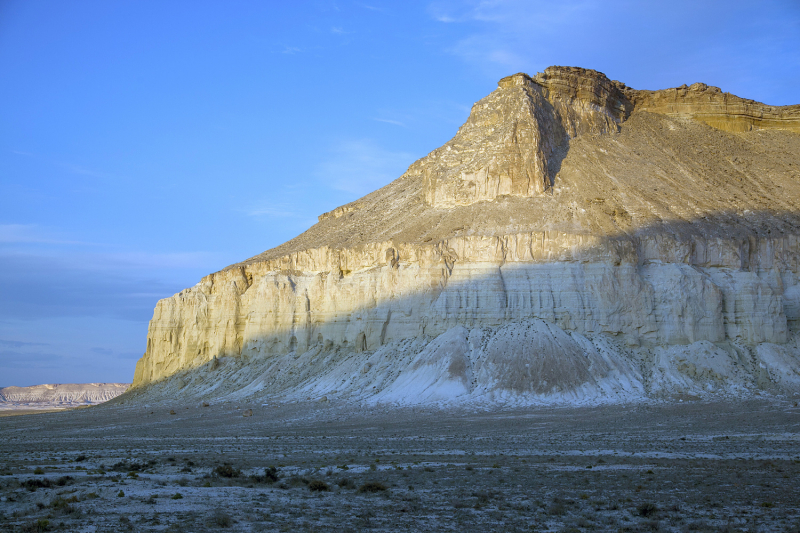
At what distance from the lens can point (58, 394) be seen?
560ft

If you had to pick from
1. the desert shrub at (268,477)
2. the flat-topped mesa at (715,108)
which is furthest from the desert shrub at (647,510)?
the flat-topped mesa at (715,108)

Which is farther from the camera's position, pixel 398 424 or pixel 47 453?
pixel 398 424

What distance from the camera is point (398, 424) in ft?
105

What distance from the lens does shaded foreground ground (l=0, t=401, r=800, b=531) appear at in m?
12.1

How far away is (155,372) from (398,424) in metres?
36.7

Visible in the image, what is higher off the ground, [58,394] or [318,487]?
[318,487]

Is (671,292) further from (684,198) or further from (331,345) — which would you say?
(331,345)

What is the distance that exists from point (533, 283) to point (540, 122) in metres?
16.3

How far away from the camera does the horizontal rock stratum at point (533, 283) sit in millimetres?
41375

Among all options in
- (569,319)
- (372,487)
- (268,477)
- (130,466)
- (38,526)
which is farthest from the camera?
(569,319)

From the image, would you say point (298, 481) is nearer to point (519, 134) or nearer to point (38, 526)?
point (38, 526)

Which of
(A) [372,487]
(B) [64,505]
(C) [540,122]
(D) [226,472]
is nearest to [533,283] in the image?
(C) [540,122]

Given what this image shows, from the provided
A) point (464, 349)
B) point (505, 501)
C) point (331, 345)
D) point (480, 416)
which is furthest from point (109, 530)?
point (331, 345)

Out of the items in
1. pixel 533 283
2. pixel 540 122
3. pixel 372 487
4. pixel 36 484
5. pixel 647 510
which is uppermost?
pixel 540 122
